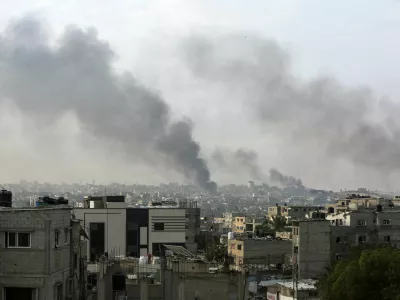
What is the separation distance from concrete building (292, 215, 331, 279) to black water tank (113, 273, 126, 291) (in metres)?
19.8

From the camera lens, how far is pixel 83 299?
1656cm

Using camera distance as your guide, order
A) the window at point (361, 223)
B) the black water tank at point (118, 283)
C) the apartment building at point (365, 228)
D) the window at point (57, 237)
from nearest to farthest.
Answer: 1. the window at point (57, 237)
2. the black water tank at point (118, 283)
3. the apartment building at point (365, 228)
4. the window at point (361, 223)

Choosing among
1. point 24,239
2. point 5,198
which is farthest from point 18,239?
point 5,198

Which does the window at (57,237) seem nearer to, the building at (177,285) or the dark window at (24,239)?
the dark window at (24,239)

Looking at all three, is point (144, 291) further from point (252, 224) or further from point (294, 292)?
point (252, 224)

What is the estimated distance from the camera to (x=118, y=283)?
20.4 metres

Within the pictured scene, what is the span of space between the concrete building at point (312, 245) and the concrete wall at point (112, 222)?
49.0 ft

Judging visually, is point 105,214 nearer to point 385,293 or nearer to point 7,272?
point 385,293

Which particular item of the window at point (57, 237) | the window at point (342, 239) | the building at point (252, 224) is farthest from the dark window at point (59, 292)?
the building at point (252, 224)

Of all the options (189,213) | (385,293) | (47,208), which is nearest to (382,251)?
(385,293)

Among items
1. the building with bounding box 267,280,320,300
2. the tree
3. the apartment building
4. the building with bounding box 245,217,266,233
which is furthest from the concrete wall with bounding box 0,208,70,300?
the building with bounding box 245,217,266,233

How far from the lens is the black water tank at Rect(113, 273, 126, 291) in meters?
20.3

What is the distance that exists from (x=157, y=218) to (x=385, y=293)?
3041 cm

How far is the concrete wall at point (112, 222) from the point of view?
1898 inches
